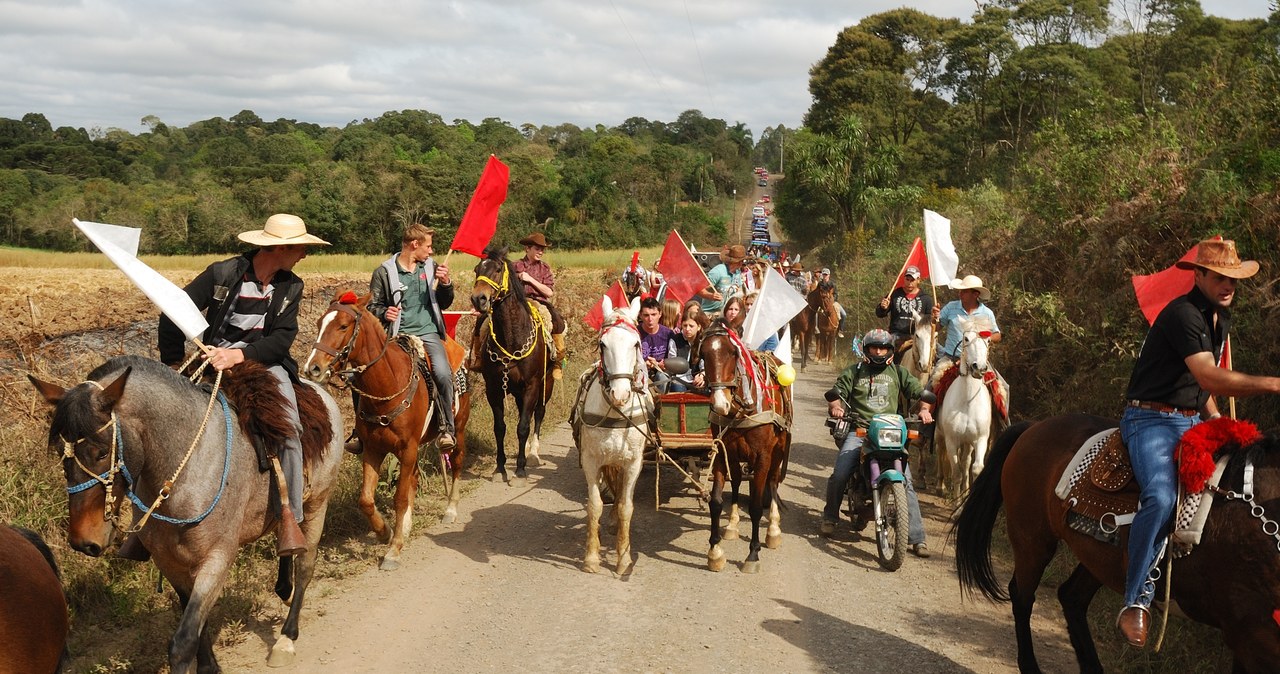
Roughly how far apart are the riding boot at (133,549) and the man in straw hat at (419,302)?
3.48 m

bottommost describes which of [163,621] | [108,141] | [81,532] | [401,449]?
[163,621]

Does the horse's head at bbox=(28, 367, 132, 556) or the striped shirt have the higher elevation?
the striped shirt

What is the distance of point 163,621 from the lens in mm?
5684

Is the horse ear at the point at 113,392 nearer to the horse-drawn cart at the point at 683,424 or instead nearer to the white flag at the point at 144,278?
the white flag at the point at 144,278

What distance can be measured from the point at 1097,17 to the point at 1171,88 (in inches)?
208

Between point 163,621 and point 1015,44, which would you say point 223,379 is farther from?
point 1015,44

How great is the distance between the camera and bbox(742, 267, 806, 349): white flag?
8523 millimetres

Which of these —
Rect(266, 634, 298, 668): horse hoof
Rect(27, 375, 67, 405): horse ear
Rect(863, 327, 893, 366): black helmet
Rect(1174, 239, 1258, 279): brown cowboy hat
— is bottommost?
Rect(266, 634, 298, 668): horse hoof

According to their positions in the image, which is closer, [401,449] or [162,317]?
[162,317]

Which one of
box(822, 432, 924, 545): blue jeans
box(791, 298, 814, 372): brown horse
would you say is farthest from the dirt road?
box(791, 298, 814, 372): brown horse

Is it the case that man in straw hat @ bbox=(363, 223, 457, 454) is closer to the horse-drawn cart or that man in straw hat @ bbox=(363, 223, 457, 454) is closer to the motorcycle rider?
the horse-drawn cart

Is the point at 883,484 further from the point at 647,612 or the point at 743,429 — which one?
the point at 647,612

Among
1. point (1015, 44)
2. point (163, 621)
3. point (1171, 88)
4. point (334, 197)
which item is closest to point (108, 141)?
point (334, 197)

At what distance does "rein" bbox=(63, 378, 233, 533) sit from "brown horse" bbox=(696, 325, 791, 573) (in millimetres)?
3648
